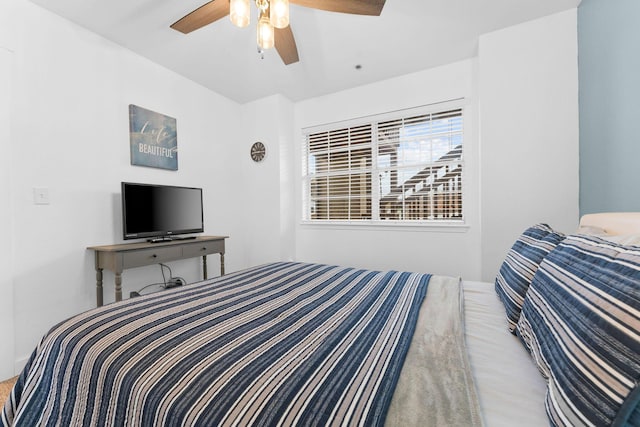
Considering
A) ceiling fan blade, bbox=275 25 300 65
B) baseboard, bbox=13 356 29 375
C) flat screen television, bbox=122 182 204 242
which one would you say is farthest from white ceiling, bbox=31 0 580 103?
baseboard, bbox=13 356 29 375

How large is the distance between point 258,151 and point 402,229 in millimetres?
2183

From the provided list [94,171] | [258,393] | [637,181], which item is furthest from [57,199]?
[637,181]

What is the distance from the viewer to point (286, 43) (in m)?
2.02

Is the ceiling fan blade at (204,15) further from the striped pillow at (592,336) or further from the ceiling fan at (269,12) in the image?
the striped pillow at (592,336)

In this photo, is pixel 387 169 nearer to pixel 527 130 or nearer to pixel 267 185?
pixel 527 130

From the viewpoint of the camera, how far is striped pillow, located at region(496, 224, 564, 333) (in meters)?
1.05

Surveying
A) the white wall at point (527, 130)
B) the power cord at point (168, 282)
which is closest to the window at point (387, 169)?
the white wall at point (527, 130)

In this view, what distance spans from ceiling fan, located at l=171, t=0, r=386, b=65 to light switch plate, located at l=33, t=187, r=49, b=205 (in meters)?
1.56

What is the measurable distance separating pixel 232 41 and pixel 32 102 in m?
1.61

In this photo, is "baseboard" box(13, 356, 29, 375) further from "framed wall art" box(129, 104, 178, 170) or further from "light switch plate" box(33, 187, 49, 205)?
"framed wall art" box(129, 104, 178, 170)

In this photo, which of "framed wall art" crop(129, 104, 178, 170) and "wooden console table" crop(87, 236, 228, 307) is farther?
"framed wall art" crop(129, 104, 178, 170)

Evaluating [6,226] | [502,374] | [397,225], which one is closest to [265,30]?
[502,374]

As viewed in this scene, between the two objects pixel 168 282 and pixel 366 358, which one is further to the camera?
pixel 168 282

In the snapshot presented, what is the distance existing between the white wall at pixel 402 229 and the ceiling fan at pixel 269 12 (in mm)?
1637
